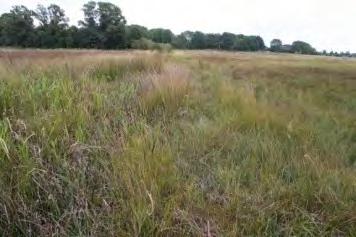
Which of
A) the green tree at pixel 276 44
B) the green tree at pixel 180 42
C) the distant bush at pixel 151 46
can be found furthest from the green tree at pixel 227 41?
the distant bush at pixel 151 46

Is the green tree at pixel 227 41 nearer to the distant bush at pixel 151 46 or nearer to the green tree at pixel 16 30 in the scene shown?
the distant bush at pixel 151 46

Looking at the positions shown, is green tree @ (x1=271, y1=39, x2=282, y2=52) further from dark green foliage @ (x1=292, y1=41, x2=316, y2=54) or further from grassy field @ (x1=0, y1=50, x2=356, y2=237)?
grassy field @ (x1=0, y1=50, x2=356, y2=237)

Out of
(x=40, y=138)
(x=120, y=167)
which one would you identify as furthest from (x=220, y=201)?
(x=40, y=138)

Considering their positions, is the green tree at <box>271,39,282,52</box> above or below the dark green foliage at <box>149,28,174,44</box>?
below

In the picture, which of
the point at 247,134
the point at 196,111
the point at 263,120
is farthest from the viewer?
the point at 196,111

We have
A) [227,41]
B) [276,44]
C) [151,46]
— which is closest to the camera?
[151,46]

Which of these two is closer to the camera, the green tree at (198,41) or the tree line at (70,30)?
the tree line at (70,30)

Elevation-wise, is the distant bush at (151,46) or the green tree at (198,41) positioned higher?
the distant bush at (151,46)

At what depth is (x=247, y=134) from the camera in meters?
3.93

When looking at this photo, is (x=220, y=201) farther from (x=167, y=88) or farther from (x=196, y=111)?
(x=167, y=88)

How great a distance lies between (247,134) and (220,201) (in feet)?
5.07

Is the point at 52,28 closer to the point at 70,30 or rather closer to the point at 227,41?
the point at 70,30

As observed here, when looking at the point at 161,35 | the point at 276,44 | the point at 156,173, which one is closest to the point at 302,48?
the point at 276,44

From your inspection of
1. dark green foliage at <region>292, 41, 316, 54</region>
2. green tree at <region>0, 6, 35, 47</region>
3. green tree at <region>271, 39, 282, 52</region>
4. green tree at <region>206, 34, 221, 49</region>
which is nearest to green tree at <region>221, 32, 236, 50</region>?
green tree at <region>206, 34, 221, 49</region>
